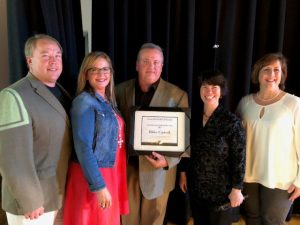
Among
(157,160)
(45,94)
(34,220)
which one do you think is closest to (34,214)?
(34,220)

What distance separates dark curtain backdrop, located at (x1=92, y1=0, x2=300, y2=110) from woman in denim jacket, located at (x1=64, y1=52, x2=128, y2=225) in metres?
0.58

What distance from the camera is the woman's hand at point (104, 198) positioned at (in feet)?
4.35

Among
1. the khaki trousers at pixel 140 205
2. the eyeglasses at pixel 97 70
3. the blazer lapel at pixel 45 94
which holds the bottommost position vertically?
the khaki trousers at pixel 140 205

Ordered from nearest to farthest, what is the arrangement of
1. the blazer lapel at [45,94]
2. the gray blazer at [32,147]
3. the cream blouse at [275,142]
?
the gray blazer at [32,147] < the blazer lapel at [45,94] < the cream blouse at [275,142]

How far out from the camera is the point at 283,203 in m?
1.61

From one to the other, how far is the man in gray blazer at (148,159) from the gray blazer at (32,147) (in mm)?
383

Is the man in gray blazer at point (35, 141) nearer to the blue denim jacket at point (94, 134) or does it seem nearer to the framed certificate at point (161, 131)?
the blue denim jacket at point (94, 134)

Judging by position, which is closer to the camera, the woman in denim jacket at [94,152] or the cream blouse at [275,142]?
the woman in denim jacket at [94,152]

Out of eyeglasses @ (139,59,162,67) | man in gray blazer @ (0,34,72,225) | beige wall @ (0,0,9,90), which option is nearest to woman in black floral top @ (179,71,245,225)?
eyeglasses @ (139,59,162,67)

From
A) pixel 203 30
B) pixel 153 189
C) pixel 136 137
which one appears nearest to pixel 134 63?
pixel 203 30

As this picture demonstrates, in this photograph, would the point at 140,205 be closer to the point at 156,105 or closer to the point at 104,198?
the point at 104,198

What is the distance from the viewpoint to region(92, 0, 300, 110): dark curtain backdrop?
1977 mm

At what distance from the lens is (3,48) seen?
1.92 meters

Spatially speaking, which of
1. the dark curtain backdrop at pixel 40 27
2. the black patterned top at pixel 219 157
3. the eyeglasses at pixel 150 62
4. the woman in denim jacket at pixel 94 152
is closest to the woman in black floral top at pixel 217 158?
the black patterned top at pixel 219 157
